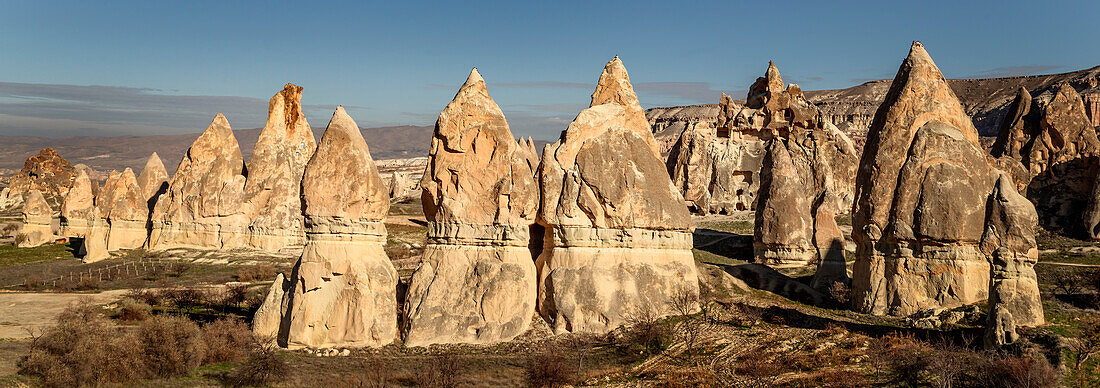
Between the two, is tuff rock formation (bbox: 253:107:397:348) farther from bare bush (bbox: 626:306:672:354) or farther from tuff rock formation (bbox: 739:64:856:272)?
tuff rock formation (bbox: 739:64:856:272)

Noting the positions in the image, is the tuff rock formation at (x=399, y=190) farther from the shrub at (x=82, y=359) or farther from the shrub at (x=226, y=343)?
the shrub at (x=82, y=359)

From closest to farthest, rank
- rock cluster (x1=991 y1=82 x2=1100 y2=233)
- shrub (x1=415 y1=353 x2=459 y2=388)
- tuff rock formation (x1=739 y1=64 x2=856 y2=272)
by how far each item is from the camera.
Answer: shrub (x1=415 y1=353 x2=459 y2=388)
tuff rock formation (x1=739 y1=64 x2=856 y2=272)
rock cluster (x1=991 y1=82 x2=1100 y2=233)

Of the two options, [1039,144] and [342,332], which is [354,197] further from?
[1039,144]

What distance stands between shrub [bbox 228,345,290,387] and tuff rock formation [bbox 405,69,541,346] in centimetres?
342

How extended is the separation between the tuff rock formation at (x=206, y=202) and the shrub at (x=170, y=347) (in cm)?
2260

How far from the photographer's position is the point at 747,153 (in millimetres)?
60656

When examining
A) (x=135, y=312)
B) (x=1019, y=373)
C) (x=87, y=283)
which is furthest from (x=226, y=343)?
(x=87, y=283)

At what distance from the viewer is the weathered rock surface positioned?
4194 cm

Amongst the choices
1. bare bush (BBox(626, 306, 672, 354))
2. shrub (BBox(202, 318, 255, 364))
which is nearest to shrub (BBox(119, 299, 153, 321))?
shrub (BBox(202, 318, 255, 364))

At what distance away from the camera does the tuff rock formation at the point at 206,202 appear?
42.1 m

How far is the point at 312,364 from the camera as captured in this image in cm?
1902

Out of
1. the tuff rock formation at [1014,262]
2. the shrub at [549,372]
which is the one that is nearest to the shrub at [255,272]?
the shrub at [549,372]

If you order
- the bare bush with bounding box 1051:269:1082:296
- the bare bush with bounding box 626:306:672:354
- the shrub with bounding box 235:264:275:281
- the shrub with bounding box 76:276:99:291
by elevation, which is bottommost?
the shrub with bounding box 76:276:99:291

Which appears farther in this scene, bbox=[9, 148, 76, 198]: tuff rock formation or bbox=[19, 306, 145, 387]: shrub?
bbox=[9, 148, 76, 198]: tuff rock formation
